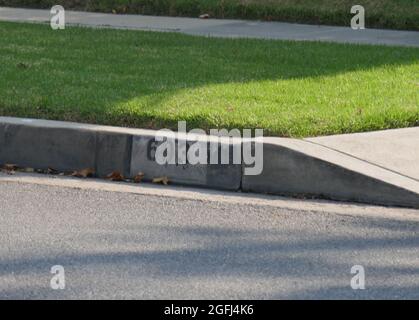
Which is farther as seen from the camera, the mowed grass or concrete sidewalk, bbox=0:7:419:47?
concrete sidewalk, bbox=0:7:419:47

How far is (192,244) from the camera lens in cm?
683

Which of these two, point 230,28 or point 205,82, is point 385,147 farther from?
point 230,28

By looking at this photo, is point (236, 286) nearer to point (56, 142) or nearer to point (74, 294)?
point (74, 294)

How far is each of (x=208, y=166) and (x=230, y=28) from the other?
6402mm

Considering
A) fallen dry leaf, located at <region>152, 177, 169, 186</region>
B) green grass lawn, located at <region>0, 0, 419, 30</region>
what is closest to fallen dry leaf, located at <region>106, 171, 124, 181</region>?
fallen dry leaf, located at <region>152, 177, 169, 186</region>

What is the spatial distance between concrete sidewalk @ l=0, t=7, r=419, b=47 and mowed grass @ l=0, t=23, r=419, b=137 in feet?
2.82

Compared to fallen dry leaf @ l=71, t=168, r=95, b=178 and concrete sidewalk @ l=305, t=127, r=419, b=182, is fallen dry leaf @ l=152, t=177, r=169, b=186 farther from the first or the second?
concrete sidewalk @ l=305, t=127, r=419, b=182

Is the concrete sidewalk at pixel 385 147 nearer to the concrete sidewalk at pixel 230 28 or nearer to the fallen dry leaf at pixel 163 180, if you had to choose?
the fallen dry leaf at pixel 163 180

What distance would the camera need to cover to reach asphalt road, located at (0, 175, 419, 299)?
609 centimetres

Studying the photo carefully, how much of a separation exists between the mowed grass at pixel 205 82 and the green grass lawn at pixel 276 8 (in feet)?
7.20

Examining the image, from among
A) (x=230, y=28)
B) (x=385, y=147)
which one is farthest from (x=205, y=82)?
(x=230, y=28)

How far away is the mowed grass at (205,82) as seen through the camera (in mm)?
9047

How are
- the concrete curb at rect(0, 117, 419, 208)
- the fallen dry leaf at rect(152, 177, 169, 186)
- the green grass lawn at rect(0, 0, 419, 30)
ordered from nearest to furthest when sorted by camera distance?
1. the concrete curb at rect(0, 117, 419, 208)
2. the fallen dry leaf at rect(152, 177, 169, 186)
3. the green grass lawn at rect(0, 0, 419, 30)

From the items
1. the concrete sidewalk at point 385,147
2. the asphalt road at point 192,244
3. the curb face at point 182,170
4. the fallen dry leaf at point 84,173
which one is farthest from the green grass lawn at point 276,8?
the asphalt road at point 192,244
